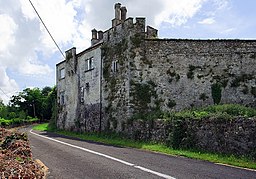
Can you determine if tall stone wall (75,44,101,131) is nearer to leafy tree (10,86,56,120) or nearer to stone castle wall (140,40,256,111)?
stone castle wall (140,40,256,111)

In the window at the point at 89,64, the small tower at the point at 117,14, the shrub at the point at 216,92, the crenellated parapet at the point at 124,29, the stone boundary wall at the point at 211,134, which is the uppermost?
the small tower at the point at 117,14

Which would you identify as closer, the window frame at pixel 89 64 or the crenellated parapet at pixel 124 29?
the crenellated parapet at pixel 124 29

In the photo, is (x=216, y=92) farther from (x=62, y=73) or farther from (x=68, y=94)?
(x=62, y=73)

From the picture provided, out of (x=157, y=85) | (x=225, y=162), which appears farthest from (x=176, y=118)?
(x=157, y=85)

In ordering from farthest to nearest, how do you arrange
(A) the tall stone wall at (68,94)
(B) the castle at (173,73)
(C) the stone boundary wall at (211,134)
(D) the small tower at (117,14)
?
(A) the tall stone wall at (68,94) → (D) the small tower at (117,14) → (B) the castle at (173,73) → (C) the stone boundary wall at (211,134)

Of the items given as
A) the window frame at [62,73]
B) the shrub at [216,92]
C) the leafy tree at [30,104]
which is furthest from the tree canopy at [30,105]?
the shrub at [216,92]

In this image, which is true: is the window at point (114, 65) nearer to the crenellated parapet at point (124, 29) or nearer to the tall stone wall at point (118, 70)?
the tall stone wall at point (118, 70)

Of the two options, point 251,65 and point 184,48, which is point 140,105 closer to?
point 184,48

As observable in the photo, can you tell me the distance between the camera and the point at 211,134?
1506 cm

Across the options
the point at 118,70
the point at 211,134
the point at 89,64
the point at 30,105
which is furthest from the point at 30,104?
the point at 211,134

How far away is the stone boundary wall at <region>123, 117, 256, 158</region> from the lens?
13.0 metres

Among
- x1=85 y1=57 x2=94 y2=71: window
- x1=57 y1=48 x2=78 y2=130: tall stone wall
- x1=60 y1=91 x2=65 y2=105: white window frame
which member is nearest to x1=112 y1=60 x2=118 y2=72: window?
x1=85 y1=57 x2=94 y2=71: window

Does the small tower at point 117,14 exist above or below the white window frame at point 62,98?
above

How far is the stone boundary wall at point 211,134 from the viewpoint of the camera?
1301 cm
